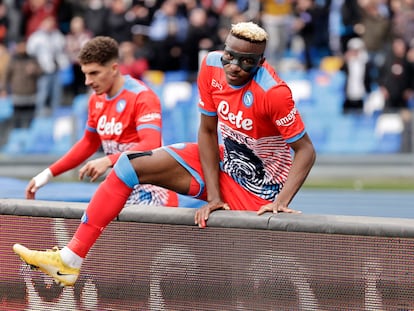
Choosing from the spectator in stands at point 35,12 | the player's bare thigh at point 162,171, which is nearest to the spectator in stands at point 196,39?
the spectator in stands at point 35,12

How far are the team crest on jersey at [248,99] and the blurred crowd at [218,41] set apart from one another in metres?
9.52

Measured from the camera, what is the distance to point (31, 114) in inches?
624

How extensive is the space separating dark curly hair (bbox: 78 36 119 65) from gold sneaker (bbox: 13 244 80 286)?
2127mm

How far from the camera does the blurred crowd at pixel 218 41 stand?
52.1 feet

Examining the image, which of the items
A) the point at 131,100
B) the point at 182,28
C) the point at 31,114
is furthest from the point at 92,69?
the point at 182,28

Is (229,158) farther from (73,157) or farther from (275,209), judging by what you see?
(73,157)

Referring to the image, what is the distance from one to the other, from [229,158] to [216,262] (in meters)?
1.11

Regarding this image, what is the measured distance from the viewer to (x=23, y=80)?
57.4 feet

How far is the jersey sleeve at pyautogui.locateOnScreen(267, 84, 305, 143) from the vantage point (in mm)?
5895

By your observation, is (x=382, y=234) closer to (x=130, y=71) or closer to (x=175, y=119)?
(x=175, y=119)

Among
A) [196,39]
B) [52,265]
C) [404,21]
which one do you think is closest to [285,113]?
[52,265]

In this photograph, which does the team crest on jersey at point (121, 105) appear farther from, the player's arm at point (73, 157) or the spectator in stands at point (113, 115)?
the player's arm at point (73, 157)

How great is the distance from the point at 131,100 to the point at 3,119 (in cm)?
875

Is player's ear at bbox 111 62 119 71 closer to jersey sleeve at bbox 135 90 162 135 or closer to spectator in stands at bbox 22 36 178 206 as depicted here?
spectator in stands at bbox 22 36 178 206
